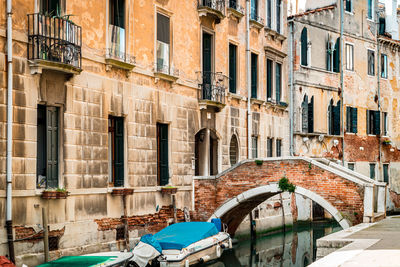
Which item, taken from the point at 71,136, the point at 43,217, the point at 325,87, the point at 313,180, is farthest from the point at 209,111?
the point at 325,87

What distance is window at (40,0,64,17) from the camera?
1306 centimetres

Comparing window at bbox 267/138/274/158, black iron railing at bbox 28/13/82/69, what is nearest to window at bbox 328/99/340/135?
window at bbox 267/138/274/158

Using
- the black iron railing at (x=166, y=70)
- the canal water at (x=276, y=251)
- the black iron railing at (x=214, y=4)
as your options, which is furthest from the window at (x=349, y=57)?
the black iron railing at (x=166, y=70)

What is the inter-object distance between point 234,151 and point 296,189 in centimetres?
472

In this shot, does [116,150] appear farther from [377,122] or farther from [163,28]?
[377,122]

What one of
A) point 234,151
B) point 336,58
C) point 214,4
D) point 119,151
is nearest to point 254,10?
point 214,4

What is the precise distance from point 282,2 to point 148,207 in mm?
12784

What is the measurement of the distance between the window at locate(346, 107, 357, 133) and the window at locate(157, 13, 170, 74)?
14298mm

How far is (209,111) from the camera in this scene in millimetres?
19625

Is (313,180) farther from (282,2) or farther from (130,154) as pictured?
(282,2)

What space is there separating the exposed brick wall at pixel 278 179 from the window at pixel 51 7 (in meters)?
7.22

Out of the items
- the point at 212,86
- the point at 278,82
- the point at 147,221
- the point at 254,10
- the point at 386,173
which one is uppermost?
the point at 254,10

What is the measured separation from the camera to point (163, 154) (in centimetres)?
1744

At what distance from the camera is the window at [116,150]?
15.3m
